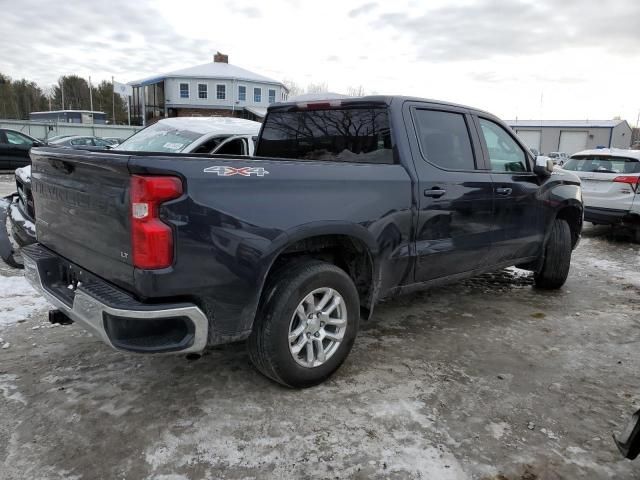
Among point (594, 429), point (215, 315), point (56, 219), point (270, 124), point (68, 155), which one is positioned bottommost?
point (594, 429)

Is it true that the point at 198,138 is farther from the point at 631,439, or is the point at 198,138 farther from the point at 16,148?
the point at 16,148

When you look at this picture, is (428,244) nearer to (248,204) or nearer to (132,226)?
(248,204)

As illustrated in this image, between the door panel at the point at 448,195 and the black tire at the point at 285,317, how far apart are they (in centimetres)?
94

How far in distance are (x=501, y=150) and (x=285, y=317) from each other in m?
2.87

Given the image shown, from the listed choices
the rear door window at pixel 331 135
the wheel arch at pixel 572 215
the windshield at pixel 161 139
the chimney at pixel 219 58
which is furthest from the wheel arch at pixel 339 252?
the chimney at pixel 219 58

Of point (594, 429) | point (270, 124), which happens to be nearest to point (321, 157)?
point (270, 124)

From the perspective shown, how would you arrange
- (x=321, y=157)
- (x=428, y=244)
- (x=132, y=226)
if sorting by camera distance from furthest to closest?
(x=321, y=157) → (x=428, y=244) → (x=132, y=226)

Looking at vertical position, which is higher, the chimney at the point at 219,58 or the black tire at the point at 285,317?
the chimney at the point at 219,58

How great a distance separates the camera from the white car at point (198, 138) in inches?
258

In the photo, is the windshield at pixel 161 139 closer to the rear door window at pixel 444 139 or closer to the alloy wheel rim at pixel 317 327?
the rear door window at pixel 444 139

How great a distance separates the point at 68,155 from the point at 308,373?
1923 millimetres

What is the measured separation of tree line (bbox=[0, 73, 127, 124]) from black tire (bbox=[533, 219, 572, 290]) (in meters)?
78.1

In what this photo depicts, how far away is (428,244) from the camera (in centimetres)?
379

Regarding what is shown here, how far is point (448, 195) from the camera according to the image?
387cm
